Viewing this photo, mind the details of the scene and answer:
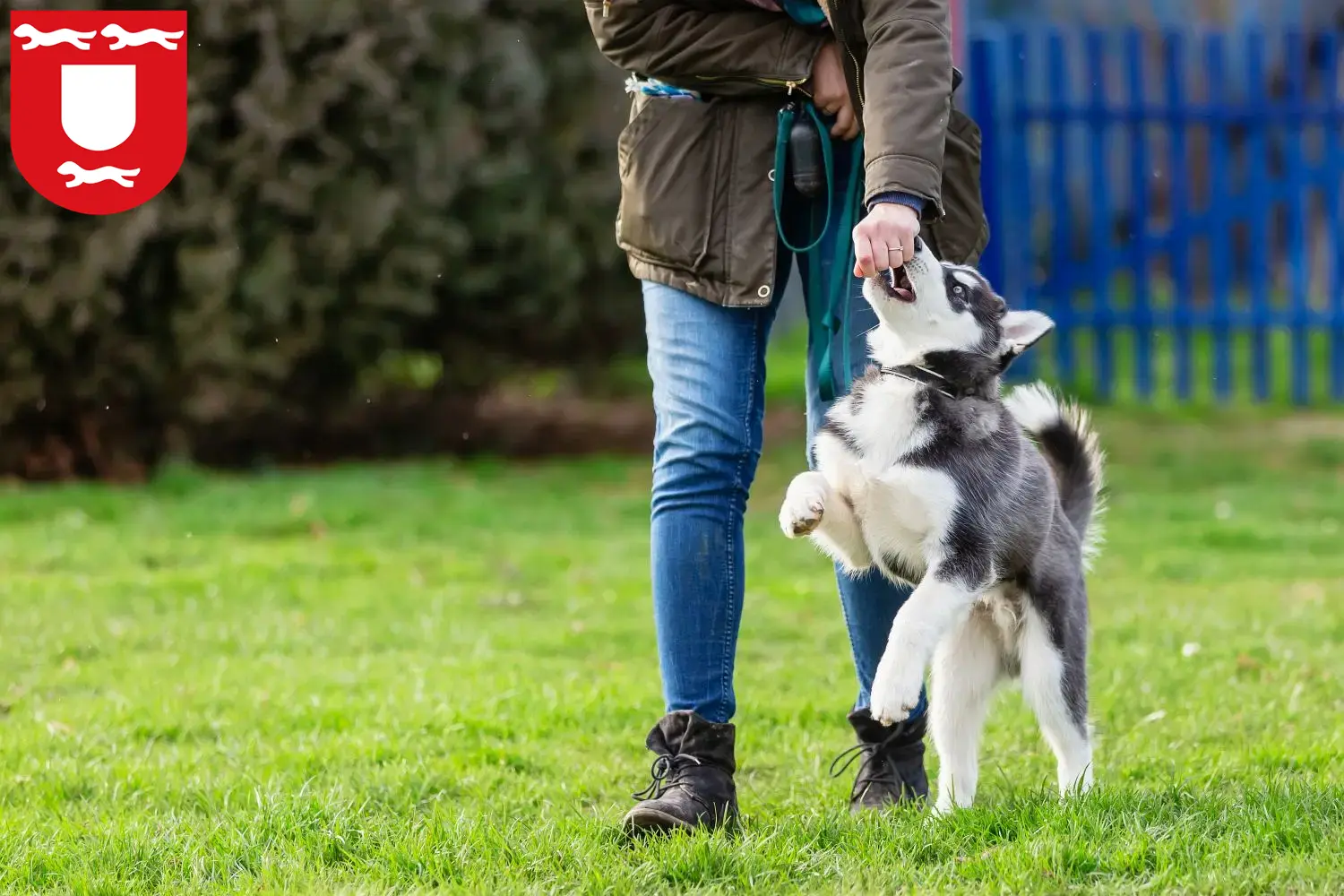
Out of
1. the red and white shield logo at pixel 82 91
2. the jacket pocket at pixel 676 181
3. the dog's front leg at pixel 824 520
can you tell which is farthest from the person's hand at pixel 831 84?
the red and white shield logo at pixel 82 91

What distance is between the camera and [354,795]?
3.67 m

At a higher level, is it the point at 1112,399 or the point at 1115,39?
the point at 1115,39

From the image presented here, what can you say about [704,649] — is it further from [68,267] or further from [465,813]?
[68,267]

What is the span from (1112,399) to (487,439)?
4337 millimetres

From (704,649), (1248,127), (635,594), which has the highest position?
(1248,127)

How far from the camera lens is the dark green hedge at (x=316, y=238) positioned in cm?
866

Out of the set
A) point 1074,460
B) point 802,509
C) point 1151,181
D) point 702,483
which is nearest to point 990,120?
point 1151,181

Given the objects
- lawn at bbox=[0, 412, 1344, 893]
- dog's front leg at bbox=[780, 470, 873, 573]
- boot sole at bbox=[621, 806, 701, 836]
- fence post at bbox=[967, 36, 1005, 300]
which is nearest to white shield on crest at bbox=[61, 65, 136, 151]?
lawn at bbox=[0, 412, 1344, 893]

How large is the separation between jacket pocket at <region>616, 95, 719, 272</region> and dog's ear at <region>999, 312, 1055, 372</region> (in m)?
0.65

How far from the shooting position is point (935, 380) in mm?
3330

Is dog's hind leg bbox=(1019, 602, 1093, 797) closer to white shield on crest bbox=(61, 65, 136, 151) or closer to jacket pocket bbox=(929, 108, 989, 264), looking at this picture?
jacket pocket bbox=(929, 108, 989, 264)

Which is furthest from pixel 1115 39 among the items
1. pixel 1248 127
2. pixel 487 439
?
pixel 487 439

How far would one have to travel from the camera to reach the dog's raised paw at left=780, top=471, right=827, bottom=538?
3.20 m

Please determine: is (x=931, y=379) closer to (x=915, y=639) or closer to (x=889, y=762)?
(x=915, y=639)
